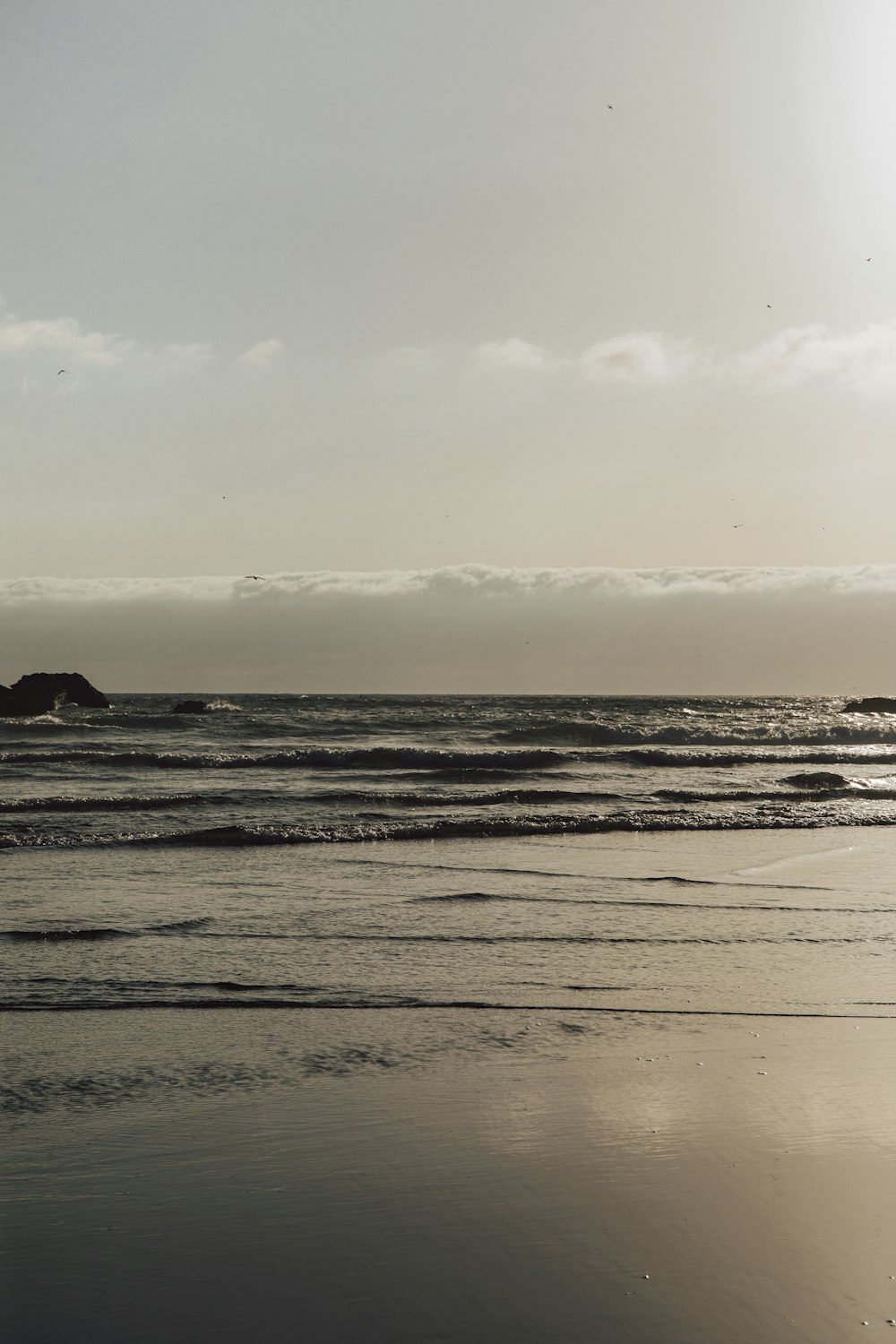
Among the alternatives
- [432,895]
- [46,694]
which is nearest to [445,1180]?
[432,895]

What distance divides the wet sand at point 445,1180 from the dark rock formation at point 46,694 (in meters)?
53.1

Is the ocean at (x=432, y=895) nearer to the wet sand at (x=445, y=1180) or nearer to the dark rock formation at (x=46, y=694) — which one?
the wet sand at (x=445, y=1180)

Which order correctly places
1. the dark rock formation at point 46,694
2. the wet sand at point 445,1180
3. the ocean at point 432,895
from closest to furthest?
1. the wet sand at point 445,1180
2. the ocean at point 432,895
3. the dark rock formation at point 46,694

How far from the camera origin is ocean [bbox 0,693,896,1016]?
25.6ft

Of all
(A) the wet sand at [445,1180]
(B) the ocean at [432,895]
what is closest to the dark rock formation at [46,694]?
(B) the ocean at [432,895]

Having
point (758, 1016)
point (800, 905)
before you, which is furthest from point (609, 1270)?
point (800, 905)

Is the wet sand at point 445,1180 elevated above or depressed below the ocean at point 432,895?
above

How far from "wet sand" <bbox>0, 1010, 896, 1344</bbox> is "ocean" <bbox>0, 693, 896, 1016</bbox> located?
821 millimetres

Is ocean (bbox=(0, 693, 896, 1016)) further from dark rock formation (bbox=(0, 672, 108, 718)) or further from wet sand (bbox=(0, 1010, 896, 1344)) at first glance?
dark rock formation (bbox=(0, 672, 108, 718))

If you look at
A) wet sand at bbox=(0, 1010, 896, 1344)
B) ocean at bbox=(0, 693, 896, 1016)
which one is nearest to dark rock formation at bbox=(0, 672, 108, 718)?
ocean at bbox=(0, 693, 896, 1016)

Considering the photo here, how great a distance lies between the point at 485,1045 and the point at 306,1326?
301 centimetres

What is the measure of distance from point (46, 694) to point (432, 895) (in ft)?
176

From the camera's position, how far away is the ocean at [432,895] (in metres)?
7.79

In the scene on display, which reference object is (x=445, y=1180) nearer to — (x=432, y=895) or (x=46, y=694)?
(x=432, y=895)
